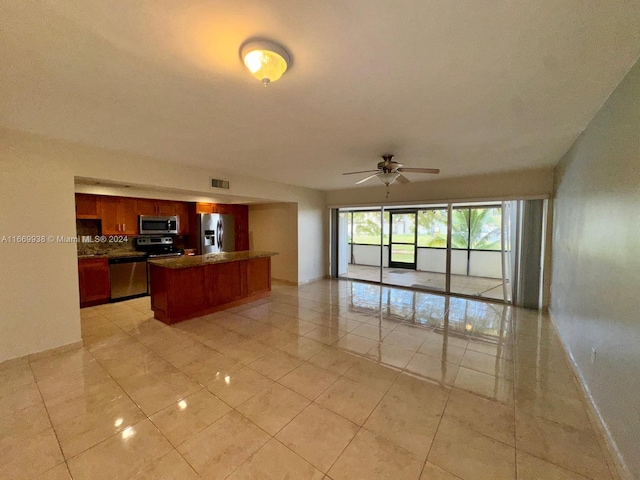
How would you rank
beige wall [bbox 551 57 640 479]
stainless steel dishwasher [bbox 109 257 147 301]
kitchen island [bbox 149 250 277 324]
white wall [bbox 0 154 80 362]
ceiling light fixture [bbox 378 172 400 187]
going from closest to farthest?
beige wall [bbox 551 57 640 479] → white wall [bbox 0 154 80 362] → ceiling light fixture [bbox 378 172 400 187] → kitchen island [bbox 149 250 277 324] → stainless steel dishwasher [bbox 109 257 147 301]

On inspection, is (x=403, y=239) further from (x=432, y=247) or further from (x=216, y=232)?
(x=216, y=232)

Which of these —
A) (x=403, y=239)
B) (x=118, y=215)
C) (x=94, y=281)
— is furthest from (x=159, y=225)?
(x=403, y=239)

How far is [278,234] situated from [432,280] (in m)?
4.28

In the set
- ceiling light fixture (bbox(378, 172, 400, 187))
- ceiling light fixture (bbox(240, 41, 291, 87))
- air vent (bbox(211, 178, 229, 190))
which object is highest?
ceiling light fixture (bbox(240, 41, 291, 87))

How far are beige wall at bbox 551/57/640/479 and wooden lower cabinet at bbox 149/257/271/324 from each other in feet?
14.9

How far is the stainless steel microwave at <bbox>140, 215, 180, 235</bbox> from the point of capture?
5.21m

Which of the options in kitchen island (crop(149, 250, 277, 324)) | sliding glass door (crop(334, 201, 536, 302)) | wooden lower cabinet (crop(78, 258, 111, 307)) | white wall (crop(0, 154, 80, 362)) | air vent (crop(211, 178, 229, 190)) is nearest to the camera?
white wall (crop(0, 154, 80, 362))

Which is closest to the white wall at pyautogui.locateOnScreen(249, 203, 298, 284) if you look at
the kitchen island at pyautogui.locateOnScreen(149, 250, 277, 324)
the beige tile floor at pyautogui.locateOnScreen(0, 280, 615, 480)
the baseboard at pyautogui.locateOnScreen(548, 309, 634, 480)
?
the kitchen island at pyautogui.locateOnScreen(149, 250, 277, 324)

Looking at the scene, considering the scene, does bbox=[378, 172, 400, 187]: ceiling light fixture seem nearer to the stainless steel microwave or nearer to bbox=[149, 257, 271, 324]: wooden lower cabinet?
bbox=[149, 257, 271, 324]: wooden lower cabinet

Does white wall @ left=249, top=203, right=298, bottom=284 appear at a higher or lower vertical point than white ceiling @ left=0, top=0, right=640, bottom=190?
lower

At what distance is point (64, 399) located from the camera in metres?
2.08

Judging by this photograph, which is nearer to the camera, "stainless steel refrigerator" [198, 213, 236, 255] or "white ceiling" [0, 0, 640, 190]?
"white ceiling" [0, 0, 640, 190]

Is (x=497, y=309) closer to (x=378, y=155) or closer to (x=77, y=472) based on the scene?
(x=378, y=155)

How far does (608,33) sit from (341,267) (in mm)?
6309
